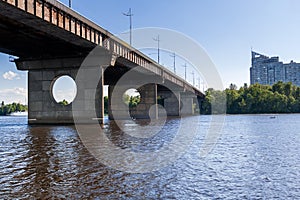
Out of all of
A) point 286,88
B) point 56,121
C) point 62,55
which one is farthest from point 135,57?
point 286,88

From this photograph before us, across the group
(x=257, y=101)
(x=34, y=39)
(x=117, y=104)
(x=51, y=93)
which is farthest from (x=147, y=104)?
(x=257, y=101)

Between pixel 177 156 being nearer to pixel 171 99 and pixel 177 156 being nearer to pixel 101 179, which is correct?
pixel 101 179

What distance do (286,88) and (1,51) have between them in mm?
131441

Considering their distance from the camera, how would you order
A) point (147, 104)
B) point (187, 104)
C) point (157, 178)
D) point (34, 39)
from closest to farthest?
1. point (157, 178)
2. point (34, 39)
3. point (147, 104)
4. point (187, 104)

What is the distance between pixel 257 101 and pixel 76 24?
122 metres

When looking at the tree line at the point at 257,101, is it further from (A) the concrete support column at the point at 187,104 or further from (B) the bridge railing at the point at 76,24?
(B) the bridge railing at the point at 76,24

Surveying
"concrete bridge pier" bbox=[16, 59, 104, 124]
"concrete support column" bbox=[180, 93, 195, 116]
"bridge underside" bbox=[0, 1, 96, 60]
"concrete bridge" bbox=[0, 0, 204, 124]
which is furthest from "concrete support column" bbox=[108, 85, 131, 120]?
"concrete support column" bbox=[180, 93, 195, 116]

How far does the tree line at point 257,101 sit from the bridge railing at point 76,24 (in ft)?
323

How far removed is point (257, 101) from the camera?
471 feet

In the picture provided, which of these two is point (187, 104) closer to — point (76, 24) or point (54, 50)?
point (54, 50)

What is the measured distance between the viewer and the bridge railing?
26.2 m

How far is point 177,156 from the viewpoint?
58.5 ft

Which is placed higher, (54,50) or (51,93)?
(54,50)

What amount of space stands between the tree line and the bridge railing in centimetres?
9845
